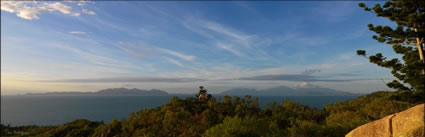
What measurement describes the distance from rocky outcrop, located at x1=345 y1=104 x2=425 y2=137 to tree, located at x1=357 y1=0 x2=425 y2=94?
15574mm

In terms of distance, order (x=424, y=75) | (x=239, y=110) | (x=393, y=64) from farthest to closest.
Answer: (x=239, y=110) → (x=393, y=64) → (x=424, y=75)

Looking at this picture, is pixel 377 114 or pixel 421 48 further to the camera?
pixel 377 114

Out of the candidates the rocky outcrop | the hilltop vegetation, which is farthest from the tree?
the rocky outcrop

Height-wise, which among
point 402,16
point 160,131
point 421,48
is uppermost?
Answer: point 402,16

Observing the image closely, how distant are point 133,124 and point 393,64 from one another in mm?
41124

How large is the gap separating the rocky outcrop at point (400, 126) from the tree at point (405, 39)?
613 inches

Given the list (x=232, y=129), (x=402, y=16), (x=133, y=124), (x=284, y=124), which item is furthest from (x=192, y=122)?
(x=402, y=16)

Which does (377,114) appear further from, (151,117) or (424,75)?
(151,117)

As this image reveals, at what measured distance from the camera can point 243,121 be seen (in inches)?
669

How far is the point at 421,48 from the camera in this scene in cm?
2050

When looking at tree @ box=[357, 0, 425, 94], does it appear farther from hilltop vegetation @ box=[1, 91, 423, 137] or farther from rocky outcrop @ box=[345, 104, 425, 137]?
rocky outcrop @ box=[345, 104, 425, 137]

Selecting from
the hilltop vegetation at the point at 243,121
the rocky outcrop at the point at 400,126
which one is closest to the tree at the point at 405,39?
the hilltop vegetation at the point at 243,121

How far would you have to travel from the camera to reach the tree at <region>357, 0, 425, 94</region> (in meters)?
19.5

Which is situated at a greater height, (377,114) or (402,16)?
(402,16)
